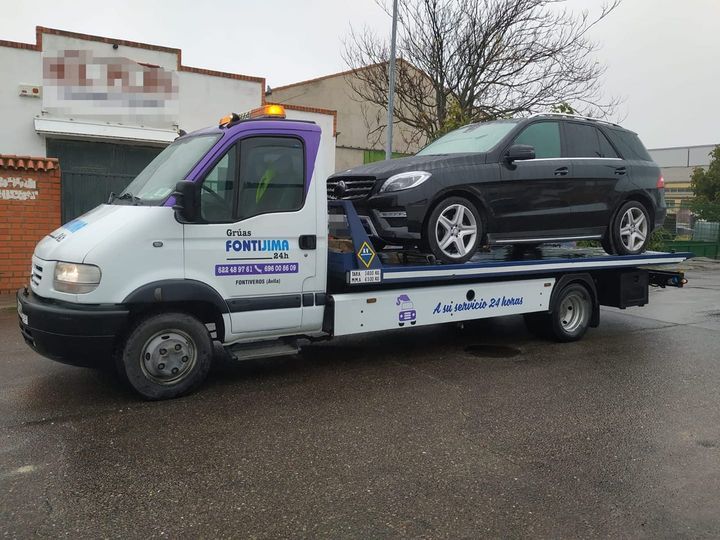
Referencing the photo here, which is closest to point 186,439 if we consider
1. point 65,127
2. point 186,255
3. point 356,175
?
point 186,255

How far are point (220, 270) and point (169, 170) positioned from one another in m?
1.06

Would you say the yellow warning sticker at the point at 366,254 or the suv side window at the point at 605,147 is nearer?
the yellow warning sticker at the point at 366,254

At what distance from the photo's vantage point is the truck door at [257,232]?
499 cm

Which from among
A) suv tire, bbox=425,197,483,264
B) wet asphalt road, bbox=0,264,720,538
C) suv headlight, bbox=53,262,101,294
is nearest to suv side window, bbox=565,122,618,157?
suv tire, bbox=425,197,483,264

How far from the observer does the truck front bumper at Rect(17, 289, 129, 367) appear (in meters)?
4.52

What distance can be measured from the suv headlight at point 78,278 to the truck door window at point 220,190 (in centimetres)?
98

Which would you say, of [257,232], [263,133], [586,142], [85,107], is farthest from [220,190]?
[85,107]

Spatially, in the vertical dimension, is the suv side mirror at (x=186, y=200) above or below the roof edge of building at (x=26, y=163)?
below

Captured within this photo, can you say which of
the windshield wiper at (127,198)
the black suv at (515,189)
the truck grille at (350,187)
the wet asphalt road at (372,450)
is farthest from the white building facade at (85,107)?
the wet asphalt road at (372,450)

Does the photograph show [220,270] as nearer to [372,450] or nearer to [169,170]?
[169,170]

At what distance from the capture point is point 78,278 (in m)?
4.55

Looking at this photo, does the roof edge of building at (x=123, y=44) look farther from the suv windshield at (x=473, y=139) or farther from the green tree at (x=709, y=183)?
the green tree at (x=709, y=183)

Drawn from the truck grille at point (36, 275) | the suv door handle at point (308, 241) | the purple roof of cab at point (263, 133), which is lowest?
the truck grille at point (36, 275)

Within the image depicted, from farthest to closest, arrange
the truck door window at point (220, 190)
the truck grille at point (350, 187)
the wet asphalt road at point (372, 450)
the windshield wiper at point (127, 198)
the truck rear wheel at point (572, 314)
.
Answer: the truck rear wheel at point (572, 314)
the truck grille at point (350, 187)
the windshield wiper at point (127, 198)
the truck door window at point (220, 190)
the wet asphalt road at point (372, 450)
